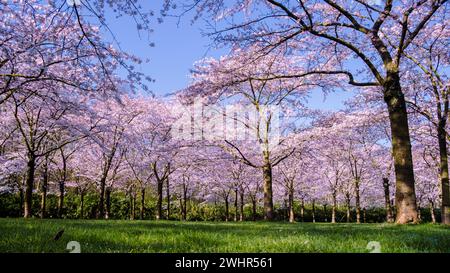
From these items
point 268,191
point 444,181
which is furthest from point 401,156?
point 268,191

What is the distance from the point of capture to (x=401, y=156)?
10328 millimetres

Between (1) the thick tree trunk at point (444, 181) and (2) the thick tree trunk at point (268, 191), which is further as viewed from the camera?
(2) the thick tree trunk at point (268, 191)

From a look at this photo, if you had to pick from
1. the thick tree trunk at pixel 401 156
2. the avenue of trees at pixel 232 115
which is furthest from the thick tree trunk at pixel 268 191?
the thick tree trunk at pixel 401 156

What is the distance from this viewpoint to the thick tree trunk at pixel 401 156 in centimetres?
1001

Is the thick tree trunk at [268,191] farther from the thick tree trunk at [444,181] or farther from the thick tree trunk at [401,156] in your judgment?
the thick tree trunk at [401,156]

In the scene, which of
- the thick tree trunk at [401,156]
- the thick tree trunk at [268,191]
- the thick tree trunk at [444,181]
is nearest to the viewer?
the thick tree trunk at [401,156]

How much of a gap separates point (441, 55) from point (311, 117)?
8460 mm

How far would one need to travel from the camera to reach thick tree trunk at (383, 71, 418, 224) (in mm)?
10008

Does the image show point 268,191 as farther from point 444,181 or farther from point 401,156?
point 401,156

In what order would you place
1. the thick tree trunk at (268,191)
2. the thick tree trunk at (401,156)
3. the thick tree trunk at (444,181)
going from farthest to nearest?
the thick tree trunk at (268,191) < the thick tree trunk at (444,181) < the thick tree trunk at (401,156)

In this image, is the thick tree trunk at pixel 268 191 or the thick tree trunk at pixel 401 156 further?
the thick tree trunk at pixel 268 191

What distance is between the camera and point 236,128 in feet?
76.4

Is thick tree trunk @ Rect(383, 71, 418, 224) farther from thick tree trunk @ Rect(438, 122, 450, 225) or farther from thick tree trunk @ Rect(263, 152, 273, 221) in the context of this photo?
thick tree trunk @ Rect(263, 152, 273, 221)
